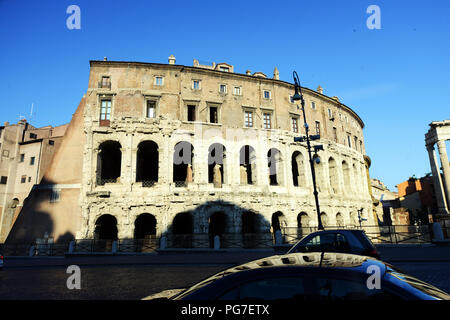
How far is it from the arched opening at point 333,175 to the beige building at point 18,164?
127 ft

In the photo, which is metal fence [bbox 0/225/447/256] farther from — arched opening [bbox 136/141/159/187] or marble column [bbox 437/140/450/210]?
marble column [bbox 437/140/450/210]

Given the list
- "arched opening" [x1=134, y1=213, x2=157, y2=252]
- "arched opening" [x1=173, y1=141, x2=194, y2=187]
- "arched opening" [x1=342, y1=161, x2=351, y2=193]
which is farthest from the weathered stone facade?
"arched opening" [x1=342, y1=161, x2=351, y2=193]

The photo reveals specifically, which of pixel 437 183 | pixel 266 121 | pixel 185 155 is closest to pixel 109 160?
pixel 185 155

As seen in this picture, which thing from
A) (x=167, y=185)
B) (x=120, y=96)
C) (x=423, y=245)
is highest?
(x=120, y=96)

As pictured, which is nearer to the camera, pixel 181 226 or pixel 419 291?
pixel 419 291

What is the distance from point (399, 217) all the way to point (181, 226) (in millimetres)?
31834

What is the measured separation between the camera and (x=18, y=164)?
38312 mm

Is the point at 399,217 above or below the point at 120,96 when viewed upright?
below

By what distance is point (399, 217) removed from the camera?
36469mm

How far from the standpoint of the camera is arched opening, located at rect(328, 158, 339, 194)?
2862 cm
